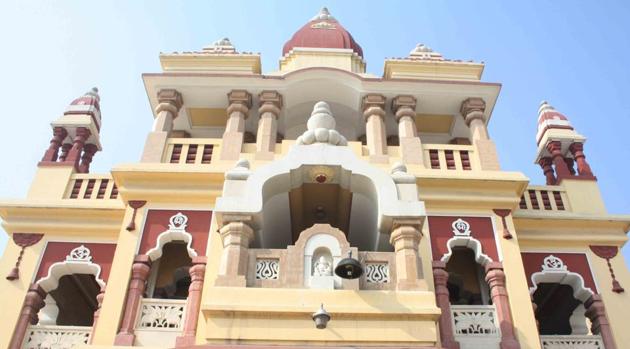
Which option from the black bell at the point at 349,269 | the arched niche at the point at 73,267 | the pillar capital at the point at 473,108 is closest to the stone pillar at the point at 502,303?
the black bell at the point at 349,269

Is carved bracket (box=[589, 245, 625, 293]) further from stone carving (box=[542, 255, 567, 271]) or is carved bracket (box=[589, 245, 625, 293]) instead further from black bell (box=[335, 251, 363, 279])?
black bell (box=[335, 251, 363, 279])

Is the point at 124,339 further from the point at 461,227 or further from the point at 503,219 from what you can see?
the point at 503,219

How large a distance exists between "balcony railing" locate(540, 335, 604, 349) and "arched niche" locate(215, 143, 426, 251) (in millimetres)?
3070

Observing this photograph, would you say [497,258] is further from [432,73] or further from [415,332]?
[432,73]

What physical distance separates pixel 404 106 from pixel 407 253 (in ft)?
16.7

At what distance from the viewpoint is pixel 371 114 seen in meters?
12.6

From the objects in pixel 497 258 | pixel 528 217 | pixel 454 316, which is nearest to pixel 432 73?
pixel 528 217

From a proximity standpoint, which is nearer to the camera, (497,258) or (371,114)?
(497,258)

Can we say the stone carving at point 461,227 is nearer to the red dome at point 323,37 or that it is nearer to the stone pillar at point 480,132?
the stone pillar at point 480,132

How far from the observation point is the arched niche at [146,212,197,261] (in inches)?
393

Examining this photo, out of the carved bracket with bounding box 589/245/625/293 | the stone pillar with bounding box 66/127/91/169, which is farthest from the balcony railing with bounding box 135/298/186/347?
the carved bracket with bounding box 589/245/625/293

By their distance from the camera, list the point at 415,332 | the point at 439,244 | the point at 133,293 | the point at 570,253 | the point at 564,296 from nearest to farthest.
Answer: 1. the point at 415,332
2. the point at 133,293
3. the point at 439,244
4. the point at 570,253
5. the point at 564,296

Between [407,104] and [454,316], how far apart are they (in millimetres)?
4861

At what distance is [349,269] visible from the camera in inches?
306
